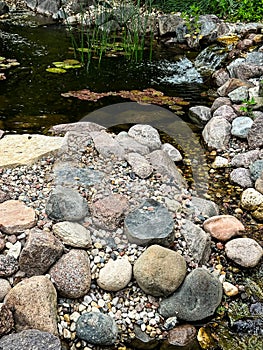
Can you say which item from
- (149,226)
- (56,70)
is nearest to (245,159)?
(149,226)

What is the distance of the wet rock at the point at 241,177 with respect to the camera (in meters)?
3.77

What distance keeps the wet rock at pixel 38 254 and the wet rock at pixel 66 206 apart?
0.26 metres

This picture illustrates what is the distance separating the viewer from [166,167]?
361 centimetres

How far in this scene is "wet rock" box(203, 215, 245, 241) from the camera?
120 inches

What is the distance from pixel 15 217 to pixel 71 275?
561mm

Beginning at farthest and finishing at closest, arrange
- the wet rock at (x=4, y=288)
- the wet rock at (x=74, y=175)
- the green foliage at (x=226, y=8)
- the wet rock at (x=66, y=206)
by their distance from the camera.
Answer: the green foliage at (x=226, y=8) → the wet rock at (x=74, y=175) → the wet rock at (x=66, y=206) → the wet rock at (x=4, y=288)

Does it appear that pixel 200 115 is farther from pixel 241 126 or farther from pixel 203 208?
pixel 203 208

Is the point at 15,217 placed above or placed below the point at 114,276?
above

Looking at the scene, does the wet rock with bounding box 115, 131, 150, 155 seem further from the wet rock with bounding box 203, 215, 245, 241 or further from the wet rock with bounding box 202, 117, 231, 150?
the wet rock with bounding box 203, 215, 245, 241

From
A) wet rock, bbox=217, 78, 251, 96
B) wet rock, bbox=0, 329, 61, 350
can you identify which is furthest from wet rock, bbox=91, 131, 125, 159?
wet rock, bbox=217, 78, 251, 96

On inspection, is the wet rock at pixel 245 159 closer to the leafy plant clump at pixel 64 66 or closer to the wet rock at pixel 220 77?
the wet rock at pixel 220 77

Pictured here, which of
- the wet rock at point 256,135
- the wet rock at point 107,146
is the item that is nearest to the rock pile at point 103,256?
the wet rock at point 107,146

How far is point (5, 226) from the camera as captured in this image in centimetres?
264

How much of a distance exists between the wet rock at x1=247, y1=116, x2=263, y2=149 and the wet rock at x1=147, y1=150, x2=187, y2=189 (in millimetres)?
978
